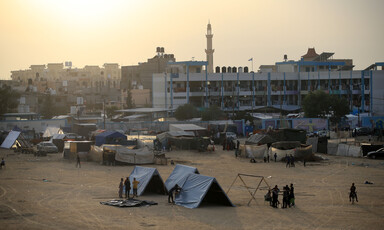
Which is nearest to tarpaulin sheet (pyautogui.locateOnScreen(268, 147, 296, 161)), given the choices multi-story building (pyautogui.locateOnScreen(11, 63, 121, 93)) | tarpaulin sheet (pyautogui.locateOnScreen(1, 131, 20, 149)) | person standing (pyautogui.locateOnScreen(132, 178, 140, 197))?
person standing (pyautogui.locateOnScreen(132, 178, 140, 197))

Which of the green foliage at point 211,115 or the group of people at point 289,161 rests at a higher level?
the green foliage at point 211,115

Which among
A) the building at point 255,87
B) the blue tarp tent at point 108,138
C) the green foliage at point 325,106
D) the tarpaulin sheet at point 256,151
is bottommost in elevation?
the tarpaulin sheet at point 256,151

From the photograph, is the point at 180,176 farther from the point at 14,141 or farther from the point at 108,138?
the point at 14,141

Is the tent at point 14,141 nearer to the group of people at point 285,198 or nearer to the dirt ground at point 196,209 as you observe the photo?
the dirt ground at point 196,209

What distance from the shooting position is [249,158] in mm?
35812

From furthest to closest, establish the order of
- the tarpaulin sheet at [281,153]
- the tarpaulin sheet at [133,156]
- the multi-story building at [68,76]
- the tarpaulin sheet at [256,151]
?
the multi-story building at [68,76], the tarpaulin sheet at [256,151], the tarpaulin sheet at [281,153], the tarpaulin sheet at [133,156]

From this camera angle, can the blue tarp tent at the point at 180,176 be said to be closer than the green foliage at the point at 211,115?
Yes

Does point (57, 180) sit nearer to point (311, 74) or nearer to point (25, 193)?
point (25, 193)

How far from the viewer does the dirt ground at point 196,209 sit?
16.3 metres

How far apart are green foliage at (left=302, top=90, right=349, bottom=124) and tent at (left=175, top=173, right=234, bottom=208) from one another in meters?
39.7

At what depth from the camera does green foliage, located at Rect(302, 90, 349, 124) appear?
56219 millimetres

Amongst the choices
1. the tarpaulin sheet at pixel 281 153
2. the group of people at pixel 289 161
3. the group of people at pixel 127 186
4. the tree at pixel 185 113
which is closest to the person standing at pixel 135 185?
the group of people at pixel 127 186

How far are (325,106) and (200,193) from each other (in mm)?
40913

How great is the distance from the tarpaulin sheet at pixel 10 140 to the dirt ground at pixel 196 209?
9453 millimetres
